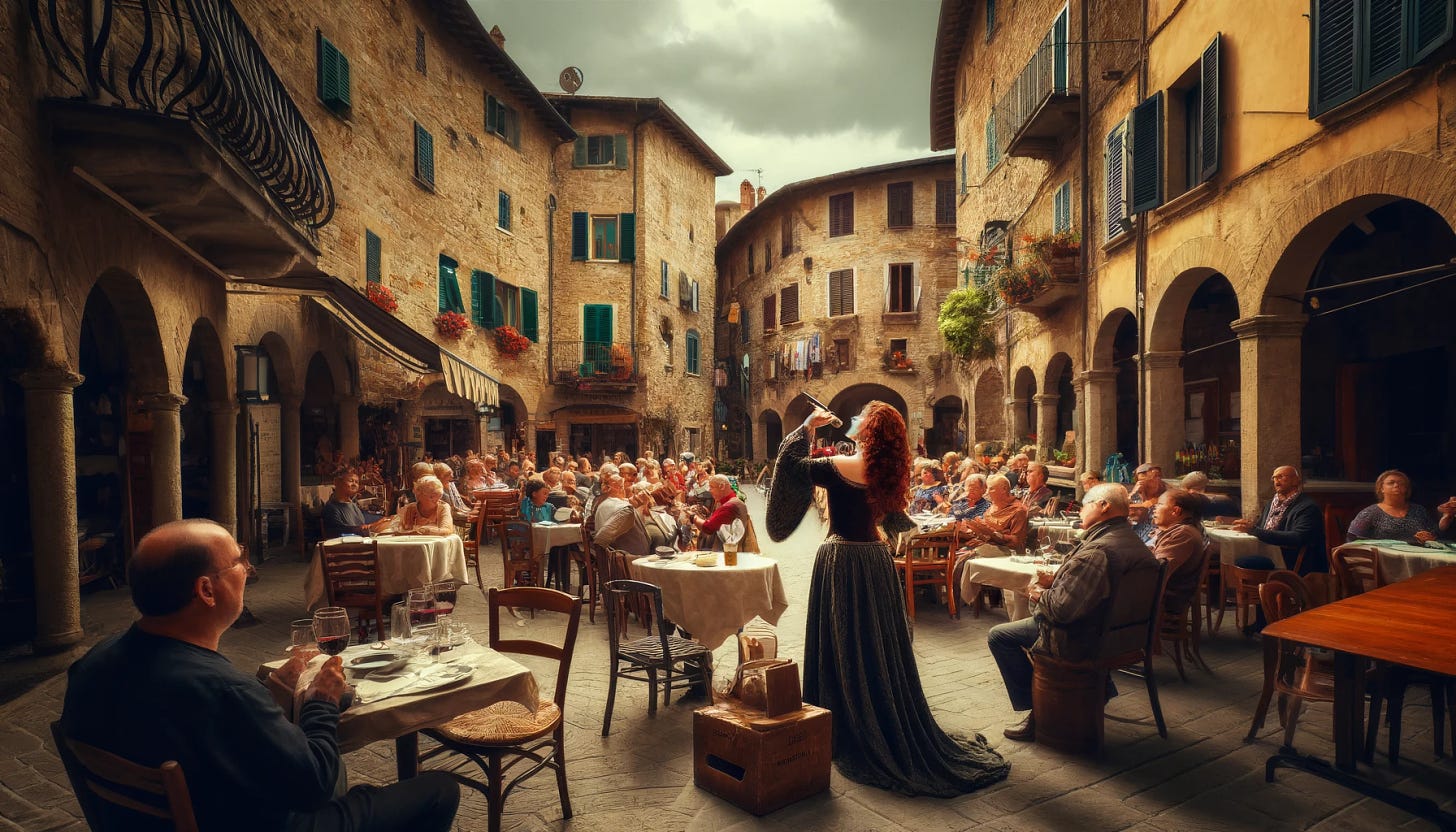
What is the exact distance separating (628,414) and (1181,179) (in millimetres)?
15818

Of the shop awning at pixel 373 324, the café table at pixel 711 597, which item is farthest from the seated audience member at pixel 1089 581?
the shop awning at pixel 373 324

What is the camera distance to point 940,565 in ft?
23.8

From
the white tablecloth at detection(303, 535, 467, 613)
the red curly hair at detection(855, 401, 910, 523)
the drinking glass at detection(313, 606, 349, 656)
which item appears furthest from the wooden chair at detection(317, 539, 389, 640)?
the red curly hair at detection(855, 401, 910, 523)

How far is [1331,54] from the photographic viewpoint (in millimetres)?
6254

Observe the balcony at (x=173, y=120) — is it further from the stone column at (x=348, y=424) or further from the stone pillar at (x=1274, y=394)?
the stone pillar at (x=1274, y=394)

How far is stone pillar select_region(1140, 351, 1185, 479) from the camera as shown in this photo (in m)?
9.39

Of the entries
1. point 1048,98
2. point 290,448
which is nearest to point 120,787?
point 290,448

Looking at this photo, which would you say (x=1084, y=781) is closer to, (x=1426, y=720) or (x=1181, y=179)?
(x=1426, y=720)

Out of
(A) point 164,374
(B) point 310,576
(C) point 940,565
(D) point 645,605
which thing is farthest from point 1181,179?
(A) point 164,374

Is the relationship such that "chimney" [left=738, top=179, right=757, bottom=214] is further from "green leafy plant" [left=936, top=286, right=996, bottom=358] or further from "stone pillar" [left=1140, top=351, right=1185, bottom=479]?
"stone pillar" [left=1140, top=351, right=1185, bottom=479]

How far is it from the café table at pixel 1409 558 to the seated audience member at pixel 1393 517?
0.36m

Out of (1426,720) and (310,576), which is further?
(310,576)

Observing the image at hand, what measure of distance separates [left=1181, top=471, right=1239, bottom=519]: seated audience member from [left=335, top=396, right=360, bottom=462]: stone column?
39.9 ft

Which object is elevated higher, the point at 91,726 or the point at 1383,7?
the point at 1383,7
